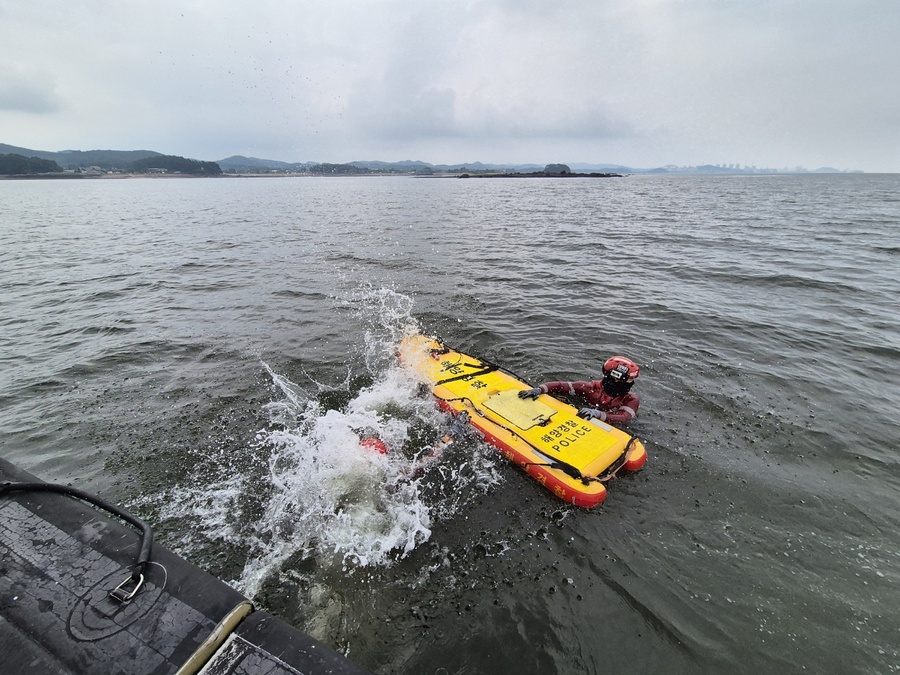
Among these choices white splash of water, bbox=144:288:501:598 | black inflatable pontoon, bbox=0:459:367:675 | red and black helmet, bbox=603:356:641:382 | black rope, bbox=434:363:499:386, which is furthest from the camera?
black rope, bbox=434:363:499:386

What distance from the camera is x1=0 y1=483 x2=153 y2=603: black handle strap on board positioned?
2793 mm

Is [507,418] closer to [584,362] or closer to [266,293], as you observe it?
[584,362]

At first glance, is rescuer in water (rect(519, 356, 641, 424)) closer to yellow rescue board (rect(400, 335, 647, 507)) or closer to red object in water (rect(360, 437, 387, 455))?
yellow rescue board (rect(400, 335, 647, 507))

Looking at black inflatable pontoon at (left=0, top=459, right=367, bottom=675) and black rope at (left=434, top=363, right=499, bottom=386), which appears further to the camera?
black rope at (left=434, top=363, right=499, bottom=386)

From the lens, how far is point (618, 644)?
468 centimetres

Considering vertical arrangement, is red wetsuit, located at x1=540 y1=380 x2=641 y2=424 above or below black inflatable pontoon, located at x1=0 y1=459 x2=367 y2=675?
below

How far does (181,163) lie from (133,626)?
233 meters

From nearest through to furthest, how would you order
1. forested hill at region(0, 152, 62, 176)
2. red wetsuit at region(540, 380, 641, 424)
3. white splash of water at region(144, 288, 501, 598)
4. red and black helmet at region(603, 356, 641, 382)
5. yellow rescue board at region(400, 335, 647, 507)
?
1. white splash of water at region(144, 288, 501, 598)
2. yellow rescue board at region(400, 335, 647, 507)
3. red and black helmet at region(603, 356, 641, 382)
4. red wetsuit at region(540, 380, 641, 424)
5. forested hill at region(0, 152, 62, 176)

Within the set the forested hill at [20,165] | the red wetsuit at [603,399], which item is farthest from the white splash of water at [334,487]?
the forested hill at [20,165]

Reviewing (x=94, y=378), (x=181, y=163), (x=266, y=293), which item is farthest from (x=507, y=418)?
(x=181, y=163)

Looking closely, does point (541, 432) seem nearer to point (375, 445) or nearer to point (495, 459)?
point (495, 459)

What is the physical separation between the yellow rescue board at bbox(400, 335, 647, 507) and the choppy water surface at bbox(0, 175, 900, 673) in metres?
0.39

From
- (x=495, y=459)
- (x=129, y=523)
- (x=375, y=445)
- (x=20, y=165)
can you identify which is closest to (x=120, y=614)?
(x=129, y=523)

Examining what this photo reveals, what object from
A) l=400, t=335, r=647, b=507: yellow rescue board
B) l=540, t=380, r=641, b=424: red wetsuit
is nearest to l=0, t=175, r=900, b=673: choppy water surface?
l=400, t=335, r=647, b=507: yellow rescue board
